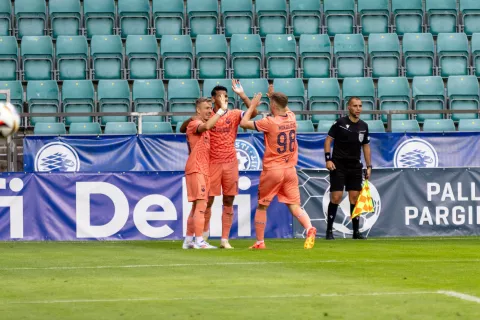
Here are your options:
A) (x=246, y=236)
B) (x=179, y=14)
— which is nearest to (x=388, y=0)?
(x=179, y=14)

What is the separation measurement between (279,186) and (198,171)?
104 centimetres

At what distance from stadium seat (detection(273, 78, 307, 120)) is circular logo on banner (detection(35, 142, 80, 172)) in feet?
15.5

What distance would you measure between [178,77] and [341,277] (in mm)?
13562

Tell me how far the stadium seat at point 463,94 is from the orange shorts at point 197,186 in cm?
977

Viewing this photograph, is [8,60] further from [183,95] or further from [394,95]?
[394,95]

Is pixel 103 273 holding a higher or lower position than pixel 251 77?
lower

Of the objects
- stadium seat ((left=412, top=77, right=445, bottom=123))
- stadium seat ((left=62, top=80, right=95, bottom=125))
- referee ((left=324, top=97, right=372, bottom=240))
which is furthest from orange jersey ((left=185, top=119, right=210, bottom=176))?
stadium seat ((left=412, top=77, right=445, bottom=123))

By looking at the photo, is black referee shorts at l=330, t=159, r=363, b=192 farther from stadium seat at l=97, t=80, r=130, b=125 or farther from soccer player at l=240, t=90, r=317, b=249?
stadium seat at l=97, t=80, r=130, b=125

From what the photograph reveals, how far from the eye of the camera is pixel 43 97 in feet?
67.7

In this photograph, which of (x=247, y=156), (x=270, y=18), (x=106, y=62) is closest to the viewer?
(x=247, y=156)

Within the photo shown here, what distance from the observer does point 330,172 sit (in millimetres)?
15258

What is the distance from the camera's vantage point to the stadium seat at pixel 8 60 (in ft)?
70.2

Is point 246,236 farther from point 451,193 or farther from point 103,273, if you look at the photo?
point 103,273

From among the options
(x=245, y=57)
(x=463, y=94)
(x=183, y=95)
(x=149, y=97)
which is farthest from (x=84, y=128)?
(x=463, y=94)
